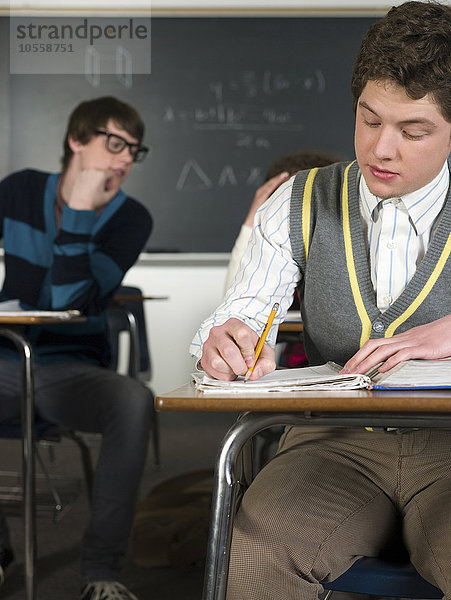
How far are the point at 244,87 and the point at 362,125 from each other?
363cm

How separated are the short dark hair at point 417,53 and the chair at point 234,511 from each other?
530 millimetres

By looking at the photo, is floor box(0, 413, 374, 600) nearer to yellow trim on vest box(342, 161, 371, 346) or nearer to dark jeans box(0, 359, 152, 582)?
dark jeans box(0, 359, 152, 582)

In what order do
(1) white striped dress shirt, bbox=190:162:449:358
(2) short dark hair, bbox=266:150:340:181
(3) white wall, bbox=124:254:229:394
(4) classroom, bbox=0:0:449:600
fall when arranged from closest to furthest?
1. (1) white striped dress shirt, bbox=190:162:449:358
2. (2) short dark hair, bbox=266:150:340:181
3. (4) classroom, bbox=0:0:449:600
4. (3) white wall, bbox=124:254:229:394

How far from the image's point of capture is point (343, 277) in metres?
1.33

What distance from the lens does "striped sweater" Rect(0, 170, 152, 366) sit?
2365 millimetres

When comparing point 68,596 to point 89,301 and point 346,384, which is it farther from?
point 346,384

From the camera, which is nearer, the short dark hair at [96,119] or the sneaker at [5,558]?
the sneaker at [5,558]

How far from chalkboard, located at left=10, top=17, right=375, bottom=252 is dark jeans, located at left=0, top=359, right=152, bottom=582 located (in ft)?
8.61

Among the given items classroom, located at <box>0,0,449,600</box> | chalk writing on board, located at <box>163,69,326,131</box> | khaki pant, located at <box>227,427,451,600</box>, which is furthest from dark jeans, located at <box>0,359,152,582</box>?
chalk writing on board, located at <box>163,69,326,131</box>

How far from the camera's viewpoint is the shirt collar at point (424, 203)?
136 centimetres

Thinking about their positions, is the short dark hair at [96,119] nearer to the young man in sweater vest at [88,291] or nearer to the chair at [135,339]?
the young man in sweater vest at [88,291]

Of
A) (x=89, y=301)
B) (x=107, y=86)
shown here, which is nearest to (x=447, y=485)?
(x=89, y=301)

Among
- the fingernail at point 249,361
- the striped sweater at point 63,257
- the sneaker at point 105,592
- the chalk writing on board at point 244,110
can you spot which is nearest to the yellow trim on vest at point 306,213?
the fingernail at point 249,361

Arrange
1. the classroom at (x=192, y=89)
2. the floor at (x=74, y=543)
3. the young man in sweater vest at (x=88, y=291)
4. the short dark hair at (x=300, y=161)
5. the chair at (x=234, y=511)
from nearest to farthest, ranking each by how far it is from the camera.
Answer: the chair at (x=234, y=511)
the young man in sweater vest at (x=88, y=291)
the floor at (x=74, y=543)
the short dark hair at (x=300, y=161)
the classroom at (x=192, y=89)
